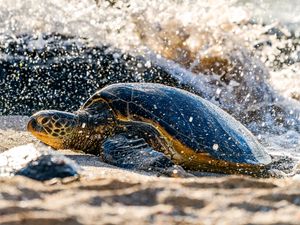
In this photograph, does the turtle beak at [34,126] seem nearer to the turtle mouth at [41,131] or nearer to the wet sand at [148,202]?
the turtle mouth at [41,131]

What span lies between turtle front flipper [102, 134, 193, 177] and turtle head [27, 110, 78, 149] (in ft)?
1.04

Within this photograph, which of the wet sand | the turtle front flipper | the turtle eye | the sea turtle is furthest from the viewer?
the turtle eye

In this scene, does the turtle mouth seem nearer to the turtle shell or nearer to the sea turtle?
the sea turtle

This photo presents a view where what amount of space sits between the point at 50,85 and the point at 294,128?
2.88 metres

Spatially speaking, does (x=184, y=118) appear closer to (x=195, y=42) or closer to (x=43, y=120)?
(x=43, y=120)

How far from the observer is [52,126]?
4.10 meters

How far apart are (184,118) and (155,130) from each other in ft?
0.69

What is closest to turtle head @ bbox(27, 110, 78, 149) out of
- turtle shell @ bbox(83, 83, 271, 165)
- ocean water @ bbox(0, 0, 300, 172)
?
turtle shell @ bbox(83, 83, 271, 165)

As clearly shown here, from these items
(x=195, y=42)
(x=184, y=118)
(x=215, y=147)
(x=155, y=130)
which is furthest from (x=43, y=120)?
(x=195, y=42)

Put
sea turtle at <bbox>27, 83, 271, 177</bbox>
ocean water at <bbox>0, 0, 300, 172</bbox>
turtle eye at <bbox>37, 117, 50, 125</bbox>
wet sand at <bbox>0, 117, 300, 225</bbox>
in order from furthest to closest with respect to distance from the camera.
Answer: ocean water at <bbox>0, 0, 300, 172</bbox>
turtle eye at <bbox>37, 117, 50, 125</bbox>
sea turtle at <bbox>27, 83, 271, 177</bbox>
wet sand at <bbox>0, 117, 300, 225</bbox>

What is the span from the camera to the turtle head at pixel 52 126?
13.4 feet

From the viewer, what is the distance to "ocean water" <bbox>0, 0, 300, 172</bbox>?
7.94 metres

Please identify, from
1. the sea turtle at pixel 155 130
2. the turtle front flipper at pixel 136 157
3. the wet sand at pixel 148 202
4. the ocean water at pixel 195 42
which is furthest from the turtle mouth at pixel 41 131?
the ocean water at pixel 195 42

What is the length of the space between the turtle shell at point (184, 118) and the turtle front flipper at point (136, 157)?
19cm
